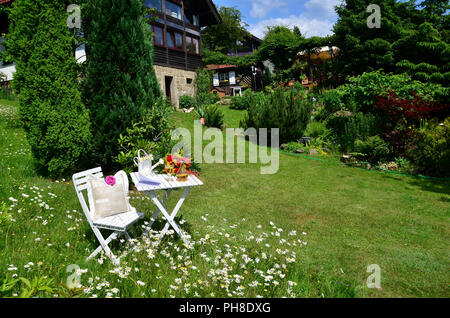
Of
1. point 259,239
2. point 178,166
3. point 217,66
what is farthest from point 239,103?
point 259,239

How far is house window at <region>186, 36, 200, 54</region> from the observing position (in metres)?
22.4

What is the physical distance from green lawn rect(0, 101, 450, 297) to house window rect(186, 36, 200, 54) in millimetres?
16829

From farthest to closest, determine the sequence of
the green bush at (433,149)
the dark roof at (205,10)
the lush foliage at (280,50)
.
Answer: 1. the lush foliage at (280,50)
2. the dark roof at (205,10)
3. the green bush at (433,149)

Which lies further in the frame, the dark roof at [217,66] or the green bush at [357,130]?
the dark roof at [217,66]

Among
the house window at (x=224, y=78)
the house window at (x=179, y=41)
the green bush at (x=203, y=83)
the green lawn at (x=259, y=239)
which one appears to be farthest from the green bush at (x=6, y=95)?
the house window at (x=224, y=78)

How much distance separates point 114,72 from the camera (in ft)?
20.0

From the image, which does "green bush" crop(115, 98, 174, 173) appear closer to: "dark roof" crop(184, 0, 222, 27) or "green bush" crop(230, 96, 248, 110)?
"green bush" crop(230, 96, 248, 110)

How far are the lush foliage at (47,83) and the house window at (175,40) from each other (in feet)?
51.8

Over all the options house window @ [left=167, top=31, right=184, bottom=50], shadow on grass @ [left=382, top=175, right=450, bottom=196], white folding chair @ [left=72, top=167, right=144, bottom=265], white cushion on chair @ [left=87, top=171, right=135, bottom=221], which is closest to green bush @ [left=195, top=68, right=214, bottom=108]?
house window @ [left=167, top=31, right=184, bottom=50]

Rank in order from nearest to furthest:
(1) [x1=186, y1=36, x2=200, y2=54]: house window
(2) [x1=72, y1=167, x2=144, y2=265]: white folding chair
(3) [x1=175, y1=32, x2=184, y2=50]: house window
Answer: (2) [x1=72, y1=167, x2=144, y2=265]: white folding chair, (3) [x1=175, y1=32, x2=184, y2=50]: house window, (1) [x1=186, y1=36, x2=200, y2=54]: house window

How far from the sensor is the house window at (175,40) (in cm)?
2067

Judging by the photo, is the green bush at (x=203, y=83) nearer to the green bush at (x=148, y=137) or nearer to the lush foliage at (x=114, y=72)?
A: the green bush at (x=148, y=137)

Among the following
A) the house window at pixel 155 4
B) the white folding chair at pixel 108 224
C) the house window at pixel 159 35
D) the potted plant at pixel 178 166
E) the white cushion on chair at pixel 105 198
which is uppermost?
the house window at pixel 155 4
